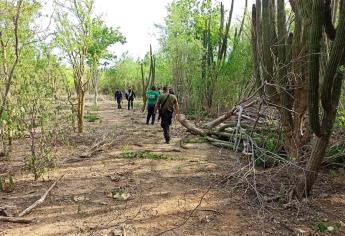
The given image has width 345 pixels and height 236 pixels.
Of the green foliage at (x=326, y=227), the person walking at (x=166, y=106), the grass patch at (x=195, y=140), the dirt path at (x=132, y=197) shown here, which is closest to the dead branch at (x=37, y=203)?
the dirt path at (x=132, y=197)

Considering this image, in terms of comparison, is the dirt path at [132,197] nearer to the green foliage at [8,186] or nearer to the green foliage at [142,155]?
the green foliage at [142,155]

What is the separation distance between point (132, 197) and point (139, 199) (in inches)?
5.9

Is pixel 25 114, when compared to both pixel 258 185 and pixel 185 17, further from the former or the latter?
pixel 185 17

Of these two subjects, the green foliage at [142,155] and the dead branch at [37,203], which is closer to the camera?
the dead branch at [37,203]

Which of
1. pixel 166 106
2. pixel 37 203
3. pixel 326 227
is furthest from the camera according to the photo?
pixel 166 106

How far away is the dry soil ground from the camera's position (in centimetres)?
473

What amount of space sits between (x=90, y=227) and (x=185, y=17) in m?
20.0

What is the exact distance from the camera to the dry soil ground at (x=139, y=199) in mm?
4734

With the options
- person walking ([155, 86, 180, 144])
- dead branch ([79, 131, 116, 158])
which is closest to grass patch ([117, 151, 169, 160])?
dead branch ([79, 131, 116, 158])

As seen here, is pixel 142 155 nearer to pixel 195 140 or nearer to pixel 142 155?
pixel 142 155

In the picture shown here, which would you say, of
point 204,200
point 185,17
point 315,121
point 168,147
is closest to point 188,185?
point 204,200

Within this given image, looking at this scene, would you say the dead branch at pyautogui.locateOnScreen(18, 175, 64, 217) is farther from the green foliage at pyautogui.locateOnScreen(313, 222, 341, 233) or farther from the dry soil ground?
the green foliage at pyautogui.locateOnScreen(313, 222, 341, 233)

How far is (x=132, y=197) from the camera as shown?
5.75 metres

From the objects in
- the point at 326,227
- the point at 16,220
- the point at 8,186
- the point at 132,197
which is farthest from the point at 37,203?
the point at 326,227
